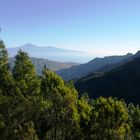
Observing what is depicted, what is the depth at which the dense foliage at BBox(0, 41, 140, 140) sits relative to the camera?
153 ft

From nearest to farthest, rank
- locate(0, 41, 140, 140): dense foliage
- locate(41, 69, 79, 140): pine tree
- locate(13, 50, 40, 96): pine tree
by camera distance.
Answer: locate(0, 41, 140, 140): dense foliage
locate(41, 69, 79, 140): pine tree
locate(13, 50, 40, 96): pine tree

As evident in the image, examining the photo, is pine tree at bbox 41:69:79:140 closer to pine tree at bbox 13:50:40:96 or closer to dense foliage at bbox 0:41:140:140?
dense foliage at bbox 0:41:140:140

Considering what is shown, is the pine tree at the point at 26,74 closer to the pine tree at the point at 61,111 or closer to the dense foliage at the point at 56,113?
the dense foliage at the point at 56,113

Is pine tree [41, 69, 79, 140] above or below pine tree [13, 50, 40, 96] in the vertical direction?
below

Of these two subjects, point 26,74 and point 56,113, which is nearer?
point 56,113

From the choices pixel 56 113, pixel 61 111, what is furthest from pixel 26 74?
pixel 61 111

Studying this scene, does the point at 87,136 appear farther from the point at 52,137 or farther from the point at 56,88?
the point at 56,88

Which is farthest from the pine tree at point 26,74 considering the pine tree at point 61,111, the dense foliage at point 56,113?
the pine tree at point 61,111

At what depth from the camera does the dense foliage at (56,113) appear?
4653 cm

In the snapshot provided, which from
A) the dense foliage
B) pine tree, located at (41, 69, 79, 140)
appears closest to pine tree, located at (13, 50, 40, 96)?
the dense foliage

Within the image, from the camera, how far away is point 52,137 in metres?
50.6

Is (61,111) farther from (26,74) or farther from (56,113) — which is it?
(26,74)

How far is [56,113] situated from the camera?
4825 cm

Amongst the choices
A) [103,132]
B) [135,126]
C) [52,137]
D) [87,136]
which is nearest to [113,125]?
[103,132]
